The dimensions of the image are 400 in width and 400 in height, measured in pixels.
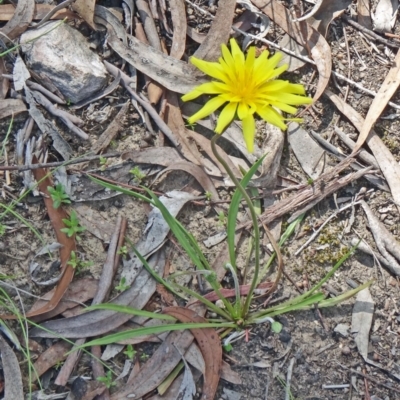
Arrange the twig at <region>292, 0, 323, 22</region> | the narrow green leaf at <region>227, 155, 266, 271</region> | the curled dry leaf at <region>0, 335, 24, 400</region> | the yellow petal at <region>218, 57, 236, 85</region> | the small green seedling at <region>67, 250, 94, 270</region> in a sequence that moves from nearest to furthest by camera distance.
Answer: the yellow petal at <region>218, 57, 236, 85</region>, the narrow green leaf at <region>227, 155, 266, 271</region>, the curled dry leaf at <region>0, 335, 24, 400</region>, the small green seedling at <region>67, 250, 94, 270</region>, the twig at <region>292, 0, 323, 22</region>

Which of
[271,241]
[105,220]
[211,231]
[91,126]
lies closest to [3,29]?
[91,126]

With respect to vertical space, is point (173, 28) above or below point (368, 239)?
above

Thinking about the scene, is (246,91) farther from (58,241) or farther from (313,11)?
(58,241)

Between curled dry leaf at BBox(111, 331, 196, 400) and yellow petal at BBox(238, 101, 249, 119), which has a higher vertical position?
yellow petal at BBox(238, 101, 249, 119)

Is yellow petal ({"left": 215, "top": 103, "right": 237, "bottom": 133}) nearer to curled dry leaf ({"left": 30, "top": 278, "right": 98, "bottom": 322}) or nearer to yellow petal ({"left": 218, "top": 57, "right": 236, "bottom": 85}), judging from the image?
yellow petal ({"left": 218, "top": 57, "right": 236, "bottom": 85})

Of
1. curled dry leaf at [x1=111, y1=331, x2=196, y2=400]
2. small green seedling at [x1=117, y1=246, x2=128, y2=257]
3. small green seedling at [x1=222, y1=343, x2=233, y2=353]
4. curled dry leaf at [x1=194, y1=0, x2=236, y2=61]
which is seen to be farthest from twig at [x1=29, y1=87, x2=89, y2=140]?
small green seedling at [x1=222, y1=343, x2=233, y2=353]

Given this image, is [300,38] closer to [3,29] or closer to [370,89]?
[370,89]
